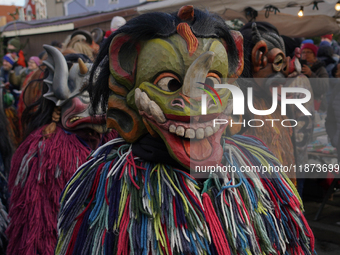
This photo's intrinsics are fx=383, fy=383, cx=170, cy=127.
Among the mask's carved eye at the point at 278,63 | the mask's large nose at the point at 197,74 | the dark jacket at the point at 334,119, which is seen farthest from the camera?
the dark jacket at the point at 334,119

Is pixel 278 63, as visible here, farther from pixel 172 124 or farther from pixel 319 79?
pixel 319 79

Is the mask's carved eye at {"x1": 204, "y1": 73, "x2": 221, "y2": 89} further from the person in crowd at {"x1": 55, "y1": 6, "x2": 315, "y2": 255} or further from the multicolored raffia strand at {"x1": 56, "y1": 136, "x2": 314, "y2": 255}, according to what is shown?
the multicolored raffia strand at {"x1": 56, "y1": 136, "x2": 314, "y2": 255}

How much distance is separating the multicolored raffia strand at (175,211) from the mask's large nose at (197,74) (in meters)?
0.27

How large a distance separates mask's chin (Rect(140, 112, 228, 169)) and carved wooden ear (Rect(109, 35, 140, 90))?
22 centimetres

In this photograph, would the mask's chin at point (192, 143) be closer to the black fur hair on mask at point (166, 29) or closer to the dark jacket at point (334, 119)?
the black fur hair on mask at point (166, 29)

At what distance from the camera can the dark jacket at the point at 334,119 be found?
12.5ft

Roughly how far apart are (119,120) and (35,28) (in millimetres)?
9755

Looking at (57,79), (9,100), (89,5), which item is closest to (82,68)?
(57,79)

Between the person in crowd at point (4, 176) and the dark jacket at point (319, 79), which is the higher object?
the dark jacket at point (319, 79)

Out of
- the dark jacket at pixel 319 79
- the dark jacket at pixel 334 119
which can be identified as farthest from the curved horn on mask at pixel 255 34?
the dark jacket at pixel 319 79

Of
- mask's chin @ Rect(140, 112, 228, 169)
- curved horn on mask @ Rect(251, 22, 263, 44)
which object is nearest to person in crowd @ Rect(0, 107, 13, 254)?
mask's chin @ Rect(140, 112, 228, 169)

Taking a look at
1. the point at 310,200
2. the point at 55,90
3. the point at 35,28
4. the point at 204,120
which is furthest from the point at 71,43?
the point at 35,28

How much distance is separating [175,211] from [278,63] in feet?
5.63

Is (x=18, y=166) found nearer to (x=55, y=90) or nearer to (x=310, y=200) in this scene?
(x=55, y=90)
